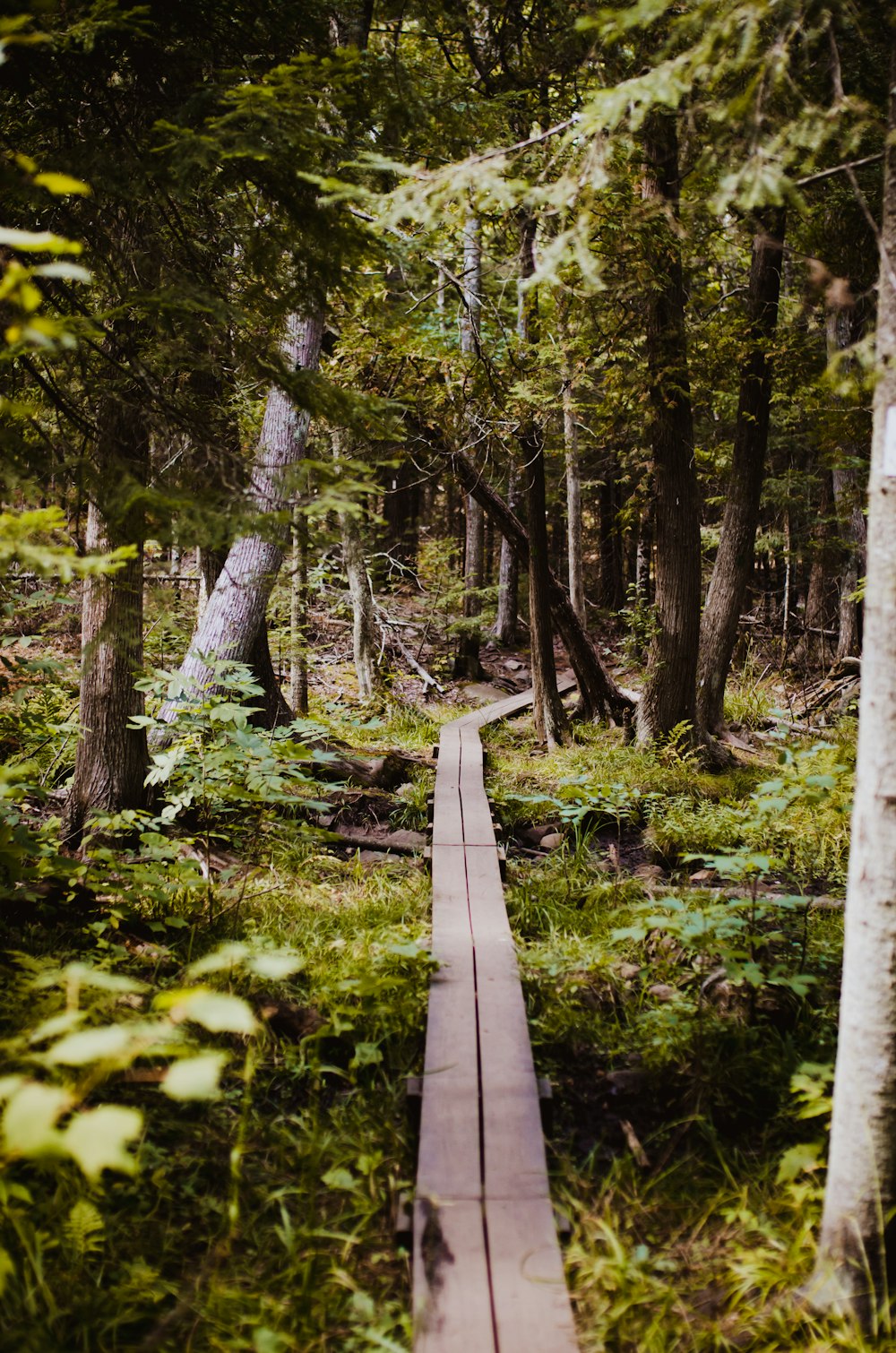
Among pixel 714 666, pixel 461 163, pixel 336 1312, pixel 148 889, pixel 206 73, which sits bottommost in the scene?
pixel 336 1312

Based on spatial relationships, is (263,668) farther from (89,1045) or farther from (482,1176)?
(89,1045)

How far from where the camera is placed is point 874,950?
2.31m

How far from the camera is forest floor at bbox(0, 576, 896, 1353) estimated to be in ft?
7.67

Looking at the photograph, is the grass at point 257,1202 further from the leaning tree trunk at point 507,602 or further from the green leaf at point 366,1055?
the leaning tree trunk at point 507,602

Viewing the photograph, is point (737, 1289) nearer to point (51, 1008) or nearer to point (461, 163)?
point (51, 1008)

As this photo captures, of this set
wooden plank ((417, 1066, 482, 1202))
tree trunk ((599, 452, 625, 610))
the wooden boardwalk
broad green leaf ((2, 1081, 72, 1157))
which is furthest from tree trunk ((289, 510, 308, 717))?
tree trunk ((599, 452, 625, 610))

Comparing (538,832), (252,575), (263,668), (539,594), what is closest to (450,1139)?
(538,832)

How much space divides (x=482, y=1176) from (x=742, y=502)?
8.86m

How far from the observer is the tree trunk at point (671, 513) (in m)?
8.41

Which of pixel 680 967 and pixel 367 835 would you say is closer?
pixel 680 967

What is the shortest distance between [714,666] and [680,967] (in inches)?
255

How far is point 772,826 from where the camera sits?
6.57m

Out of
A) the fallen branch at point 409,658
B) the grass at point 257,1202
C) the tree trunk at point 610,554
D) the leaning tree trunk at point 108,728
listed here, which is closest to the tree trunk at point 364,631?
the fallen branch at point 409,658

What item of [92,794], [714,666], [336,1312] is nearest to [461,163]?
[336,1312]
